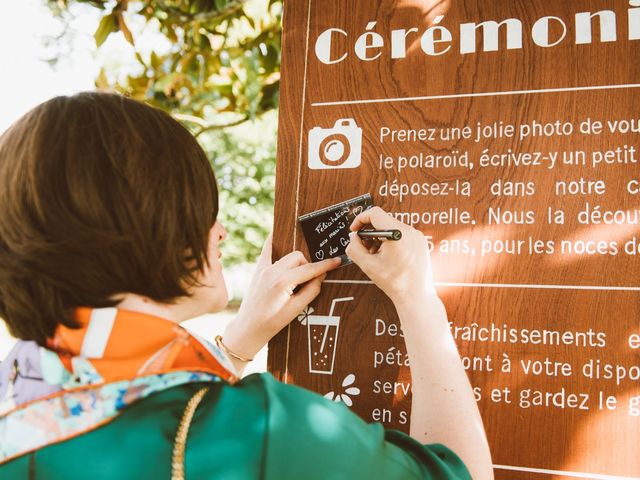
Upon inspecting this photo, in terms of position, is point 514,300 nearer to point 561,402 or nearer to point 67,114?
point 561,402

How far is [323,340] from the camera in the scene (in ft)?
5.72

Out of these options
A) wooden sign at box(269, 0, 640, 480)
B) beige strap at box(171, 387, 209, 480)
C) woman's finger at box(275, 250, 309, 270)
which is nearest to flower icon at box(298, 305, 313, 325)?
wooden sign at box(269, 0, 640, 480)

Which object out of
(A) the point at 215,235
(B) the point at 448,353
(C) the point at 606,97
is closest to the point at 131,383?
(A) the point at 215,235

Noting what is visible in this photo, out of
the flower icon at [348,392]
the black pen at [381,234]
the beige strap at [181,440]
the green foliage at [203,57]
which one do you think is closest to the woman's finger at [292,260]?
the black pen at [381,234]

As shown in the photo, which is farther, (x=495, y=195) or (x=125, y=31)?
(x=125, y=31)

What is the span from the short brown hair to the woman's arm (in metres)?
0.53

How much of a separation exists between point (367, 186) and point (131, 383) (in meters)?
0.94

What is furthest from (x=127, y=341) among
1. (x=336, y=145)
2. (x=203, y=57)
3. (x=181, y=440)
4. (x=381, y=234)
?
(x=203, y=57)

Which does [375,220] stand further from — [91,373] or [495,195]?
[91,373]

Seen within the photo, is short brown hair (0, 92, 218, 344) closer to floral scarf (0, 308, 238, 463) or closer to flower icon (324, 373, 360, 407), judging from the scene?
floral scarf (0, 308, 238, 463)

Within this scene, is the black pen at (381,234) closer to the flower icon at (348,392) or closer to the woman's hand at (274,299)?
the woman's hand at (274,299)

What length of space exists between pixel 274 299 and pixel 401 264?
1.36 feet

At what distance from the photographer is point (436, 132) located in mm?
1689

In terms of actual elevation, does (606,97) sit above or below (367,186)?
above
